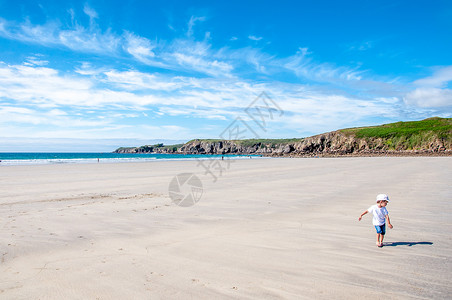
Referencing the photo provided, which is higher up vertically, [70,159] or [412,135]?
[412,135]

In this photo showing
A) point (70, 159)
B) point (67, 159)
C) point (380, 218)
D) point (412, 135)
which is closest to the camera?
point (380, 218)

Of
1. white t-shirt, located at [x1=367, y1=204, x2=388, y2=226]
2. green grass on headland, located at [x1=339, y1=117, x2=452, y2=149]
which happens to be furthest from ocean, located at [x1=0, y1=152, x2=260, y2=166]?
green grass on headland, located at [x1=339, y1=117, x2=452, y2=149]

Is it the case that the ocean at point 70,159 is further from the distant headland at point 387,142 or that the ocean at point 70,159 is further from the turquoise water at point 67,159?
the distant headland at point 387,142

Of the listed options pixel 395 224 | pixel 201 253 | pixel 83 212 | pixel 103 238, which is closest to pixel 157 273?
pixel 201 253

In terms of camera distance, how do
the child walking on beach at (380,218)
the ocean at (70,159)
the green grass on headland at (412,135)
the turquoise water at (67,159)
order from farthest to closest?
the green grass on headland at (412,135) → the turquoise water at (67,159) → the ocean at (70,159) → the child walking on beach at (380,218)

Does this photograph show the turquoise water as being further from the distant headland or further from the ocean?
the distant headland

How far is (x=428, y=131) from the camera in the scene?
9169 centimetres

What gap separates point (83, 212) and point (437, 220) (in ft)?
33.1

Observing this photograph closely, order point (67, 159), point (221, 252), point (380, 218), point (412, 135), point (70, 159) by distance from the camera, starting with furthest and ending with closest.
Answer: point (412, 135) < point (67, 159) < point (70, 159) < point (380, 218) < point (221, 252)

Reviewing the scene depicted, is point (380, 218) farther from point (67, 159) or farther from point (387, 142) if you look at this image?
point (387, 142)

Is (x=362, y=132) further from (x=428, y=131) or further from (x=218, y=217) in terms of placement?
(x=218, y=217)

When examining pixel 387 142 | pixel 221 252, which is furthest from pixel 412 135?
pixel 221 252

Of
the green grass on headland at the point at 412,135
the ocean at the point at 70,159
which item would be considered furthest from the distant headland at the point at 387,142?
the ocean at the point at 70,159

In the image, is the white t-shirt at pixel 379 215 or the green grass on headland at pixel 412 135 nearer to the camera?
the white t-shirt at pixel 379 215
